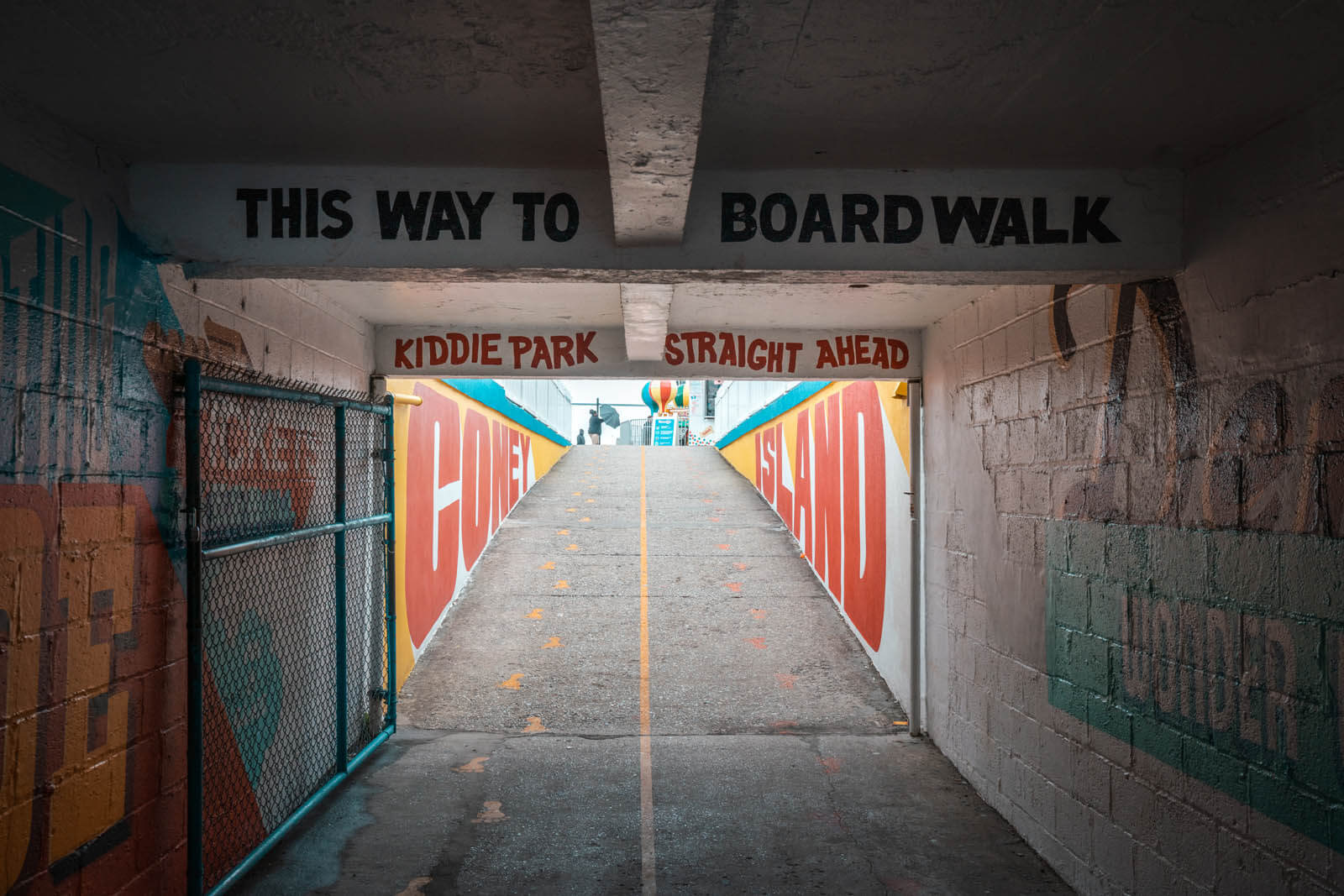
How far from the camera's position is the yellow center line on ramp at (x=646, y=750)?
16.6ft

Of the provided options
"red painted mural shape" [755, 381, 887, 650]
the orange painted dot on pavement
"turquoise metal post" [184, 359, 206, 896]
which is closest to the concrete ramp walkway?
the orange painted dot on pavement

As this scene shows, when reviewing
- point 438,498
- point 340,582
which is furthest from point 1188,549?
point 438,498

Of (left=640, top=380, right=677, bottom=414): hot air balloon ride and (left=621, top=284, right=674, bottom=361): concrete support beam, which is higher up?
(left=640, top=380, right=677, bottom=414): hot air balloon ride

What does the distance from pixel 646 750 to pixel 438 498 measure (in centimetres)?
378

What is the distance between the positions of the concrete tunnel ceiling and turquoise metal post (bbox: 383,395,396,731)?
334cm

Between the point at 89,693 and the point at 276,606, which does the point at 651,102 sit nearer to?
the point at 89,693

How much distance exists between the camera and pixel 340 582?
6.13m

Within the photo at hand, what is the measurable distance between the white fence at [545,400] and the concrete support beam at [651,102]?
10.3 m

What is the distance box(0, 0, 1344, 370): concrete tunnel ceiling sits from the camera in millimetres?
2578

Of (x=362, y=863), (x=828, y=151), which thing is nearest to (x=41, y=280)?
(x=828, y=151)

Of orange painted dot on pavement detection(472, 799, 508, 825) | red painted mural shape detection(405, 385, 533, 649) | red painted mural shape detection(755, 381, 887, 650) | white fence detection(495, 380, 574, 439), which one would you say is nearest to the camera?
orange painted dot on pavement detection(472, 799, 508, 825)

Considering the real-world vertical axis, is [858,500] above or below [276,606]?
above

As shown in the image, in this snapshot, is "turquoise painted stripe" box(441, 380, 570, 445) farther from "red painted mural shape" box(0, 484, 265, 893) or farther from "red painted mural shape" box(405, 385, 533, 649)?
"red painted mural shape" box(0, 484, 265, 893)

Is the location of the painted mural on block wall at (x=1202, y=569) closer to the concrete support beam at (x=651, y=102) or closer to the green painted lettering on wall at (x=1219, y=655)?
the green painted lettering on wall at (x=1219, y=655)
